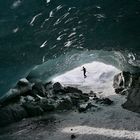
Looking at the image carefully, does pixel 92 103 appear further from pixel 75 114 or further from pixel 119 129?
pixel 119 129

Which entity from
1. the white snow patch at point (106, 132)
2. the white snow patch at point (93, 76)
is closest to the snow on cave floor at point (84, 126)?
the white snow patch at point (106, 132)

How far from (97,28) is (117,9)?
10.1 feet

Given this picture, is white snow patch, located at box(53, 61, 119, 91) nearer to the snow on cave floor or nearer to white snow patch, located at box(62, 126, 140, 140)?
the snow on cave floor

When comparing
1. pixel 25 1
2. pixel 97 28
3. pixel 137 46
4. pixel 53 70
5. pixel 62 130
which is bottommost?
pixel 62 130

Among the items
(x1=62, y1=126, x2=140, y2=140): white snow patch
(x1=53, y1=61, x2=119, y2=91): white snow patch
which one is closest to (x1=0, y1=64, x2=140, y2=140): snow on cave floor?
(x1=62, y1=126, x2=140, y2=140): white snow patch

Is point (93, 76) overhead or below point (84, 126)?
overhead

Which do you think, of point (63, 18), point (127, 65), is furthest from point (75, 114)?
point (127, 65)

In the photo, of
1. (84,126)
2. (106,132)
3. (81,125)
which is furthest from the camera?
(81,125)

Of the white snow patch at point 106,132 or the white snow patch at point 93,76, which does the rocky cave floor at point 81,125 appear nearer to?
the white snow patch at point 106,132

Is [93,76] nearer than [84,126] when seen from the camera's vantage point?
No

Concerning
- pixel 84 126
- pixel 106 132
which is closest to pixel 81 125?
pixel 84 126

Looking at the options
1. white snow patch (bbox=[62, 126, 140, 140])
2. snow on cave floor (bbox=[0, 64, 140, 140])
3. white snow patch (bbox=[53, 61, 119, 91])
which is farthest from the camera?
white snow patch (bbox=[53, 61, 119, 91])

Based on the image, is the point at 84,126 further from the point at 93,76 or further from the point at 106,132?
the point at 93,76

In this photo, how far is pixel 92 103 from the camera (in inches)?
1154
